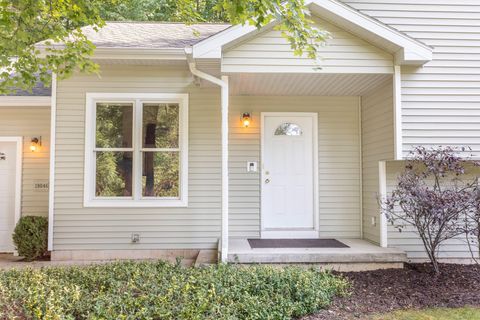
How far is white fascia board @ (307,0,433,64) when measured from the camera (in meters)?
4.59

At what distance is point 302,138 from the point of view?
19.9 feet

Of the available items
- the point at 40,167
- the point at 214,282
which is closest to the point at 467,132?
the point at 214,282

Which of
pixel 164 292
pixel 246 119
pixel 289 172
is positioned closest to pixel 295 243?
pixel 289 172

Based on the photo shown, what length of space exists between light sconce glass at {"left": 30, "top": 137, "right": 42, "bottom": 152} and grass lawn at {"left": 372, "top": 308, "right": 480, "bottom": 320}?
586 centimetres

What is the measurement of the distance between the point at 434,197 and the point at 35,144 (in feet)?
20.6

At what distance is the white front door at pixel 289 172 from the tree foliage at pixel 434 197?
4.44ft

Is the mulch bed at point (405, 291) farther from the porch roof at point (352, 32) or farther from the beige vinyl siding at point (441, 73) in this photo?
the porch roof at point (352, 32)

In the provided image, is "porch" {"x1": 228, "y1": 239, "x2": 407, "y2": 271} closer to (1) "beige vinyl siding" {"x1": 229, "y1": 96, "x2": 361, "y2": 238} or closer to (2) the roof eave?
(1) "beige vinyl siding" {"x1": 229, "y1": 96, "x2": 361, "y2": 238}

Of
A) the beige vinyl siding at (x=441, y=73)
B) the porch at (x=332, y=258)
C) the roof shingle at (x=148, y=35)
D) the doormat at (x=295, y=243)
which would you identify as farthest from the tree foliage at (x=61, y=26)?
the doormat at (x=295, y=243)

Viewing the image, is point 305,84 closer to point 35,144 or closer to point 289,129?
point 289,129

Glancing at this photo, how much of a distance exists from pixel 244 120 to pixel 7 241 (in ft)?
15.4

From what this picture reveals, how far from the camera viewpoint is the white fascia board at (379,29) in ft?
15.0

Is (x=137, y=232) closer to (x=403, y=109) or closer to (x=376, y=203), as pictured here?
(x=376, y=203)

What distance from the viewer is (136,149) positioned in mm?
5598
